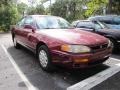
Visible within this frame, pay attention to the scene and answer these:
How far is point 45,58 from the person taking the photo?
19.0 ft

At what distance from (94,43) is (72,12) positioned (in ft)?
78.0

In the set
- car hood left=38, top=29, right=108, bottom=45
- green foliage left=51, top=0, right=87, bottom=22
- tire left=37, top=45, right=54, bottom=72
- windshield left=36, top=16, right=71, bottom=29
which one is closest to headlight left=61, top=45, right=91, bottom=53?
car hood left=38, top=29, right=108, bottom=45

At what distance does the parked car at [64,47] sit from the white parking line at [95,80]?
327mm

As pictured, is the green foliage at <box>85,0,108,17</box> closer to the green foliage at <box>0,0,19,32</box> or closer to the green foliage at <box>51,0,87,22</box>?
the green foliage at <box>51,0,87,22</box>

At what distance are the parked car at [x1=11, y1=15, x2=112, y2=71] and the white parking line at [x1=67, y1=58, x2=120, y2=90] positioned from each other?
327 millimetres

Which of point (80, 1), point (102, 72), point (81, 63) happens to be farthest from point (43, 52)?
point (80, 1)

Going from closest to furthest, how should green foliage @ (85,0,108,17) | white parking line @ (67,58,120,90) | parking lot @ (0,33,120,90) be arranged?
white parking line @ (67,58,120,90) < parking lot @ (0,33,120,90) < green foliage @ (85,0,108,17)

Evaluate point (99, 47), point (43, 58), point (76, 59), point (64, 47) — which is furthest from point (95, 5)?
point (76, 59)

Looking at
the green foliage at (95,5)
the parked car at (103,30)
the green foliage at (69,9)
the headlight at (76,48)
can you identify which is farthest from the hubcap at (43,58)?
the green foliage at (69,9)

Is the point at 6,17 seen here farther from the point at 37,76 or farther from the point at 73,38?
the point at 73,38

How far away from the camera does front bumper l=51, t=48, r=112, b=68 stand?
4.98m

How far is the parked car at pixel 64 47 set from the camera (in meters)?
5.03

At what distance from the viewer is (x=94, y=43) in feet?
17.3

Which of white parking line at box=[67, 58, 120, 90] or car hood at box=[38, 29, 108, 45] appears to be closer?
white parking line at box=[67, 58, 120, 90]
